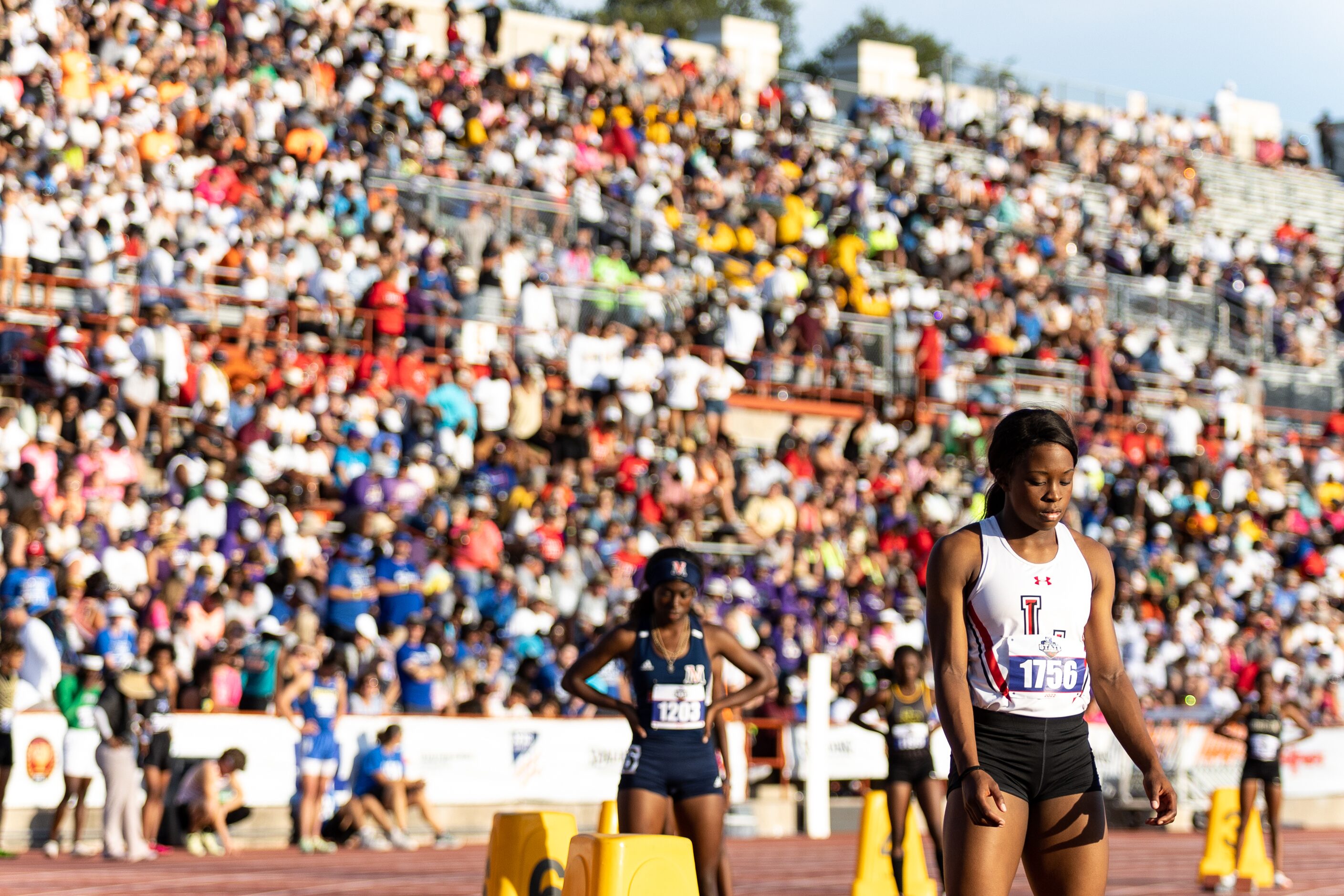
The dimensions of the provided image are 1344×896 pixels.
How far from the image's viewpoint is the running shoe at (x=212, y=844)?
15.9 meters

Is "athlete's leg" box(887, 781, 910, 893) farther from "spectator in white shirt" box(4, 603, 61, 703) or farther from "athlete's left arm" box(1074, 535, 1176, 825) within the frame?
"spectator in white shirt" box(4, 603, 61, 703)

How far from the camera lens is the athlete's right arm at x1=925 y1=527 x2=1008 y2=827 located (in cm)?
578

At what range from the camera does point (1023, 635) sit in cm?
599

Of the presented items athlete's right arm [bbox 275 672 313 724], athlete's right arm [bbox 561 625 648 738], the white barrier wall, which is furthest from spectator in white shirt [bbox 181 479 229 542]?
athlete's right arm [bbox 561 625 648 738]

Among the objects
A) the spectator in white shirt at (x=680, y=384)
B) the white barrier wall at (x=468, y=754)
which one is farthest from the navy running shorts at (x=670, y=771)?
the spectator in white shirt at (x=680, y=384)

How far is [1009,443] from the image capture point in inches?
237

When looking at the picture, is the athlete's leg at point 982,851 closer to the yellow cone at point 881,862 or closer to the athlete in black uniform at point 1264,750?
the yellow cone at point 881,862

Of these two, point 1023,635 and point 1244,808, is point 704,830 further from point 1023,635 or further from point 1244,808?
point 1244,808

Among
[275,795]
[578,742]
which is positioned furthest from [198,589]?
[578,742]

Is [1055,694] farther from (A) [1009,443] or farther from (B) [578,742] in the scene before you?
(B) [578,742]

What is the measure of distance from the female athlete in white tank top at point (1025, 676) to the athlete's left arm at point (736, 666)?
327cm

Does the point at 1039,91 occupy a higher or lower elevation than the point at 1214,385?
higher

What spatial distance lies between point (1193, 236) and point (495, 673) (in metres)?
22.3

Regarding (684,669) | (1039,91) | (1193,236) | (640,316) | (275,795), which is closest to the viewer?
(684,669)
